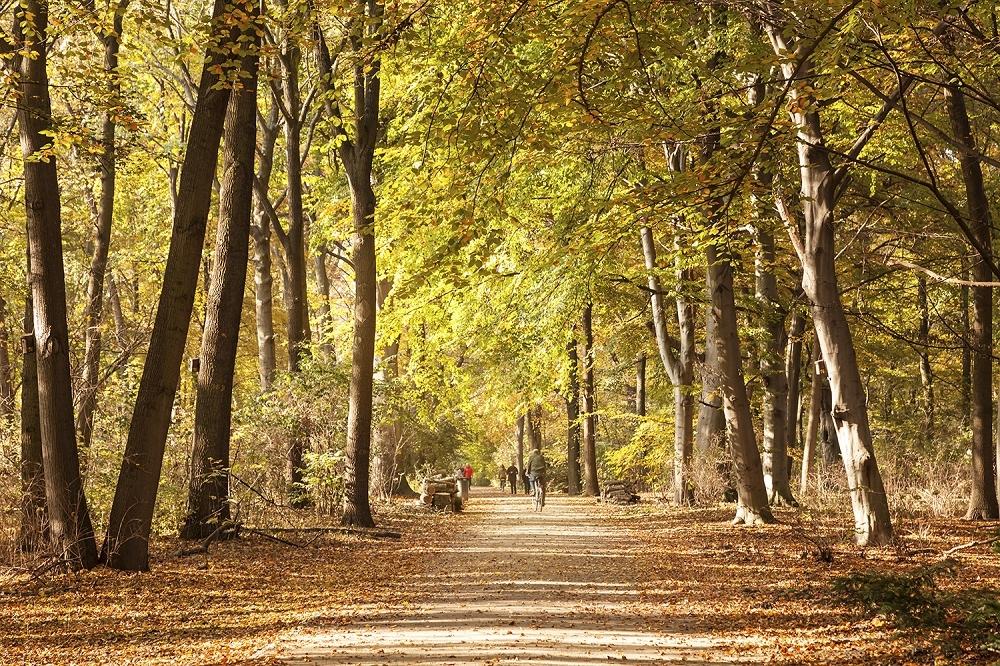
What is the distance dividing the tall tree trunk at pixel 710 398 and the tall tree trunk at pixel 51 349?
35.3 ft

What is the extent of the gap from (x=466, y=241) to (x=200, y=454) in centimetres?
560

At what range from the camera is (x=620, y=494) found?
25734 mm

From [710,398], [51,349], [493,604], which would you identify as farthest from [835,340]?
[51,349]

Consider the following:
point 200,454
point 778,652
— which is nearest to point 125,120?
point 200,454

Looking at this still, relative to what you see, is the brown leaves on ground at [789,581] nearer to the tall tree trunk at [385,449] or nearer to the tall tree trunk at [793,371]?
the tall tree trunk at [385,449]

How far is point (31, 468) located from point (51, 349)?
155 centimetres

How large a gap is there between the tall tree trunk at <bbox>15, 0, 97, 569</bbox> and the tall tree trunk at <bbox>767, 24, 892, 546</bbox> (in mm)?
8832

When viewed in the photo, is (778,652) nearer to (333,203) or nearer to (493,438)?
(333,203)

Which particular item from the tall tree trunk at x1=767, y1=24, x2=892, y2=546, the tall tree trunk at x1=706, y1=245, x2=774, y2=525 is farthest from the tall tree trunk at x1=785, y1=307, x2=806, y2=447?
the tall tree trunk at x1=767, y1=24, x2=892, y2=546

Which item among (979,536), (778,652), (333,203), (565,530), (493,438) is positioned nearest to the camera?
(778,652)

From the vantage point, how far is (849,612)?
8141 mm

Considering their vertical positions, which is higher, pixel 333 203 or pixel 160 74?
pixel 160 74

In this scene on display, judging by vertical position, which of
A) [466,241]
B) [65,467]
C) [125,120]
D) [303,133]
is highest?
[303,133]

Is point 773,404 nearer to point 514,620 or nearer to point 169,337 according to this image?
point 514,620
